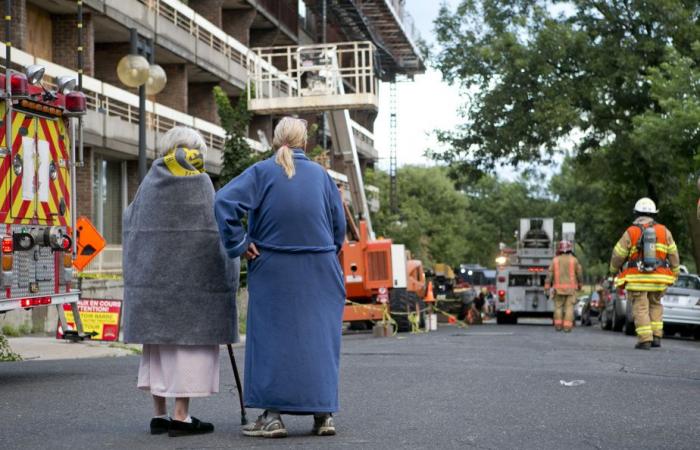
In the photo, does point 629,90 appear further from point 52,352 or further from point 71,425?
point 71,425

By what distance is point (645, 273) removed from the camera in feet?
60.4

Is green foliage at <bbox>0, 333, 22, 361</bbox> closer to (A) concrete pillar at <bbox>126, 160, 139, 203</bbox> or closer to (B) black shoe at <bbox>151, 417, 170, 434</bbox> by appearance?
(B) black shoe at <bbox>151, 417, 170, 434</bbox>

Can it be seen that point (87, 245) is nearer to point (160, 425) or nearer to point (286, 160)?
point (160, 425)

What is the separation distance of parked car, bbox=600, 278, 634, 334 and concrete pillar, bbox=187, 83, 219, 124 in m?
16.0

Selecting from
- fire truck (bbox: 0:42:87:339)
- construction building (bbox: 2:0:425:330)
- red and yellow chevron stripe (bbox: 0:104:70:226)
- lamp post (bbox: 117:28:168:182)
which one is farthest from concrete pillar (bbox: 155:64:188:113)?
red and yellow chevron stripe (bbox: 0:104:70:226)

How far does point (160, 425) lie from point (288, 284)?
1.11 m

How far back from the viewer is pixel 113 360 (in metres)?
15.3

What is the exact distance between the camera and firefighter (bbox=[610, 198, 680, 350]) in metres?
18.3

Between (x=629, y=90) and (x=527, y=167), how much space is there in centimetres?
495

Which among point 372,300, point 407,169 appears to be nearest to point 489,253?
point 407,169

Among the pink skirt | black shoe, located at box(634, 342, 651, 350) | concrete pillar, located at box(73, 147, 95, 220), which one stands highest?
concrete pillar, located at box(73, 147, 95, 220)

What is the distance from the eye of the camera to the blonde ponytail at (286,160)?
8023 millimetres

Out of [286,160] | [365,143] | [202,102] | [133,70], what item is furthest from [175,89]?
[286,160]

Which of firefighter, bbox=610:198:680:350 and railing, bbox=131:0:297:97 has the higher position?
railing, bbox=131:0:297:97
